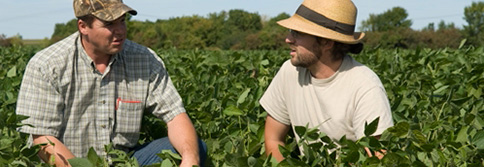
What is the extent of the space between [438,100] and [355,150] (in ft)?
6.57

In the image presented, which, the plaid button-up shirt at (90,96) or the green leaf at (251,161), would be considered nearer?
the green leaf at (251,161)

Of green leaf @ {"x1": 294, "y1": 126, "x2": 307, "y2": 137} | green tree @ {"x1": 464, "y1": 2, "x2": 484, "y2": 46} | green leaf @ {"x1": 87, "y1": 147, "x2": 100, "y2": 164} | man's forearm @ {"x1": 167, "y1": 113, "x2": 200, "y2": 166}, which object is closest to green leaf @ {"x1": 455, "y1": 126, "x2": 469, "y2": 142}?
green leaf @ {"x1": 294, "y1": 126, "x2": 307, "y2": 137}

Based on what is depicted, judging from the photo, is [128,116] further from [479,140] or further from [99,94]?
[479,140]

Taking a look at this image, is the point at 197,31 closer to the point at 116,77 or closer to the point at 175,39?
the point at 175,39

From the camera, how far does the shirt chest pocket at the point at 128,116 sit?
361 centimetres

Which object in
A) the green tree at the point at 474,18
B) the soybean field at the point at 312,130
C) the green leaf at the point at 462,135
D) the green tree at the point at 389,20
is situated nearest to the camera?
the soybean field at the point at 312,130

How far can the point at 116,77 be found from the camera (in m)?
3.61

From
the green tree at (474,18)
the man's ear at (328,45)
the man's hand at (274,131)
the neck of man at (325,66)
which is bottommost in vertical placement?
the green tree at (474,18)

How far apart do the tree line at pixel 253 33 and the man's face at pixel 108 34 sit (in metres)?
44.8

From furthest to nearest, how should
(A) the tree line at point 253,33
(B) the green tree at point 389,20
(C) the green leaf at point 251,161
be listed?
(B) the green tree at point 389,20
(A) the tree line at point 253,33
(C) the green leaf at point 251,161

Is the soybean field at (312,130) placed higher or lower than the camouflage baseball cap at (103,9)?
lower

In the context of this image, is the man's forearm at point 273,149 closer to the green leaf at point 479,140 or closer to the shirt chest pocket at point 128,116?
the shirt chest pocket at point 128,116

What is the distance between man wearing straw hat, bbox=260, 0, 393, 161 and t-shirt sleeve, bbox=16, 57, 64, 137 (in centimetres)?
111

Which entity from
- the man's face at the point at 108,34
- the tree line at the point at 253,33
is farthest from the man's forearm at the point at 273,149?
the tree line at the point at 253,33
